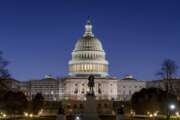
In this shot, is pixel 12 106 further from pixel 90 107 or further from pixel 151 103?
pixel 151 103

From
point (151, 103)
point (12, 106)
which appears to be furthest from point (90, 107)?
point (151, 103)

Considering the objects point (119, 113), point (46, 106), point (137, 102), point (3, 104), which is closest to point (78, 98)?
point (46, 106)

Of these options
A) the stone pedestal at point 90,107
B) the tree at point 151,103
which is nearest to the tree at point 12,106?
the stone pedestal at point 90,107

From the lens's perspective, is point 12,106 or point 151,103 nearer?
point 12,106

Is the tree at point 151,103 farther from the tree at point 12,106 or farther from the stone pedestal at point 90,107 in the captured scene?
the tree at point 12,106

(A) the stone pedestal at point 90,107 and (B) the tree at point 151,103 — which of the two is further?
(B) the tree at point 151,103

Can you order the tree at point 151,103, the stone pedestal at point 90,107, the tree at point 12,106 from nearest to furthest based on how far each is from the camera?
the stone pedestal at point 90,107, the tree at point 12,106, the tree at point 151,103

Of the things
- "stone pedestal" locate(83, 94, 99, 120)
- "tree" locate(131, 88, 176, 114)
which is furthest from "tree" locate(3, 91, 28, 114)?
"tree" locate(131, 88, 176, 114)

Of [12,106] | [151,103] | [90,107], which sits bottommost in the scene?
[90,107]

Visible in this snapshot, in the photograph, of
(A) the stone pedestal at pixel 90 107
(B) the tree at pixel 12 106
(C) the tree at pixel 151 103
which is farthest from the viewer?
(C) the tree at pixel 151 103

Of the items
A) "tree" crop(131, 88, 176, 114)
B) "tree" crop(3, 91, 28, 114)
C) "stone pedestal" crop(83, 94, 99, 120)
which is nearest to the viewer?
"stone pedestal" crop(83, 94, 99, 120)

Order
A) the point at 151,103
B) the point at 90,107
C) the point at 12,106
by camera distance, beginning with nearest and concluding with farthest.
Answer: the point at 90,107 < the point at 12,106 < the point at 151,103

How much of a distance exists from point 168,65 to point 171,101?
702 centimetres

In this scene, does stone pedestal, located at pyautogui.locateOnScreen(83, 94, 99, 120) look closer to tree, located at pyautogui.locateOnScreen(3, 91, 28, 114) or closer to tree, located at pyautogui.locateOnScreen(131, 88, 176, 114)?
tree, located at pyautogui.locateOnScreen(131, 88, 176, 114)
